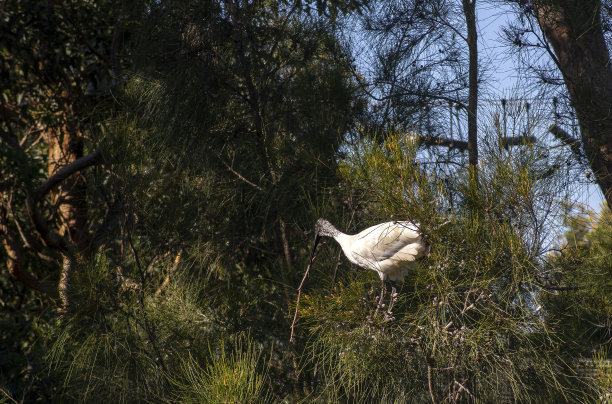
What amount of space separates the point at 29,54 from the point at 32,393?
159cm

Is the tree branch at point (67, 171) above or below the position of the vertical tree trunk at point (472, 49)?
below

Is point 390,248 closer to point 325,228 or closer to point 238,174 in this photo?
point 325,228

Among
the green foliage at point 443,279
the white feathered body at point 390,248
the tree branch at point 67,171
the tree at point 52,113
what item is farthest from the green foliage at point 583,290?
the tree branch at point 67,171

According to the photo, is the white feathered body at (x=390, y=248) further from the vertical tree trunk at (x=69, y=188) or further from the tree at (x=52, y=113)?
the vertical tree trunk at (x=69, y=188)

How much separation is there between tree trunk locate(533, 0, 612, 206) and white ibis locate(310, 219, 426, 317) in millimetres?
932

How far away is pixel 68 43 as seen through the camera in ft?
10.4

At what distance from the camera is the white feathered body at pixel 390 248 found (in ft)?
4.03

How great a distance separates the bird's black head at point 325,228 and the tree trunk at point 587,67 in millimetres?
943

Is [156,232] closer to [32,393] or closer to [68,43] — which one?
[32,393]

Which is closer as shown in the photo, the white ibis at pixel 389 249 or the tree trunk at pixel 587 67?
the white ibis at pixel 389 249

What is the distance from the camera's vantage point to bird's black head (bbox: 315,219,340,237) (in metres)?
1.43

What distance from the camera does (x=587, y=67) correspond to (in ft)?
7.18

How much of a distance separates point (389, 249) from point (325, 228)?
0.24 meters

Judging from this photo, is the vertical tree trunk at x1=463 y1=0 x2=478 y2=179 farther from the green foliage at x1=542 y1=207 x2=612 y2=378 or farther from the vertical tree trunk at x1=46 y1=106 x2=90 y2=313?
the vertical tree trunk at x1=46 y1=106 x2=90 y2=313
